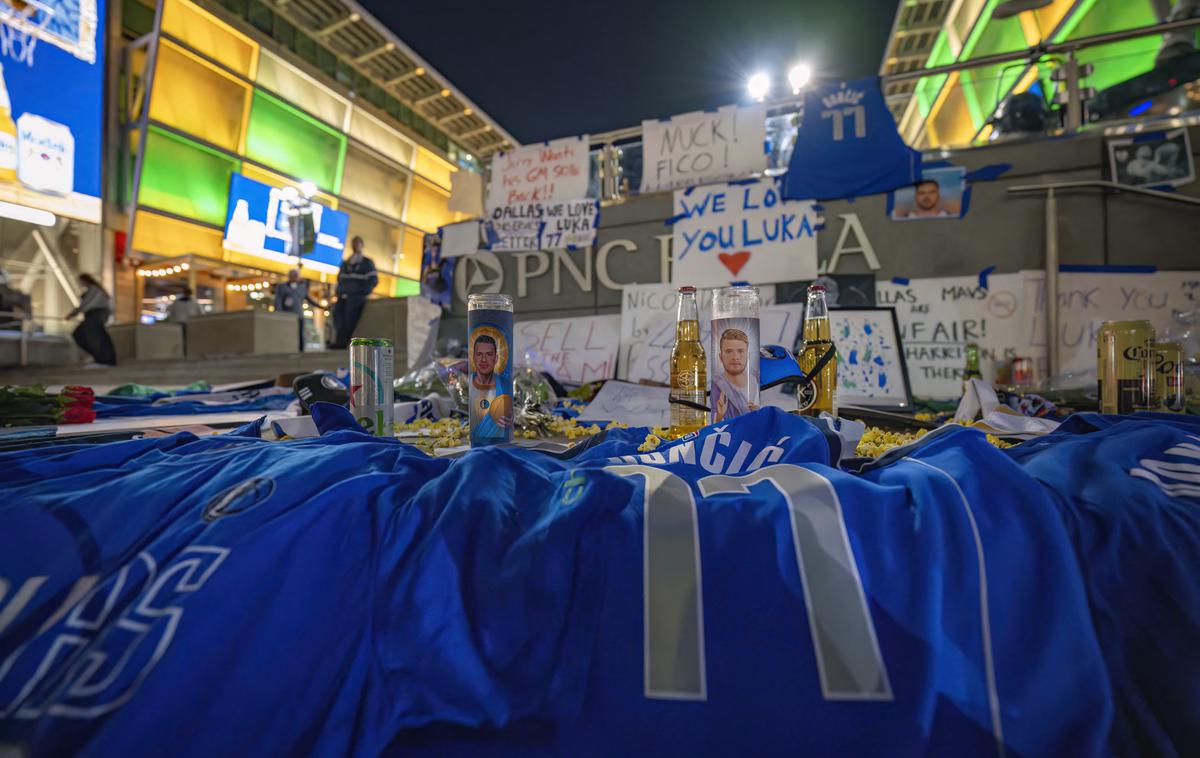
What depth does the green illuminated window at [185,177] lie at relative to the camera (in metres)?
7.36

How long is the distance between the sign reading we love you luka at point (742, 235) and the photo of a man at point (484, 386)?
165 cm

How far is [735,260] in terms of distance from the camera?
2.45m

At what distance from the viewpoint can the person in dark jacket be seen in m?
4.86

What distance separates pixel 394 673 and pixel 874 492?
49 cm

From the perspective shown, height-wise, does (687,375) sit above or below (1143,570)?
above

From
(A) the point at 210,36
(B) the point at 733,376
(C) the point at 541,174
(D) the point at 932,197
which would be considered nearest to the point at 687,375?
(B) the point at 733,376

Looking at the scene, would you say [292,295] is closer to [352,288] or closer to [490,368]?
[352,288]

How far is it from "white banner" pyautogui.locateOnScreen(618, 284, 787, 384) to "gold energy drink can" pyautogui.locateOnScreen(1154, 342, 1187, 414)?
1129mm

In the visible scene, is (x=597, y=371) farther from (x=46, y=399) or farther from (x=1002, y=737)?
(x=1002, y=737)

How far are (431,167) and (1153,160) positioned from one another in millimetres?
12871

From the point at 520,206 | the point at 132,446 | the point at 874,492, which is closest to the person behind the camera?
the point at 874,492

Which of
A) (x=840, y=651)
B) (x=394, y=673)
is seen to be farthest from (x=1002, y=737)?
(x=394, y=673)

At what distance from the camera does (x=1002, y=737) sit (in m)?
0.40

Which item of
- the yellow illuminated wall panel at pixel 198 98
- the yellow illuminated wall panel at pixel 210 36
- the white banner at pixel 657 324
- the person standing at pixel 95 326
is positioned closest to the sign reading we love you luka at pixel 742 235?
the white banner at pixel 657 324
